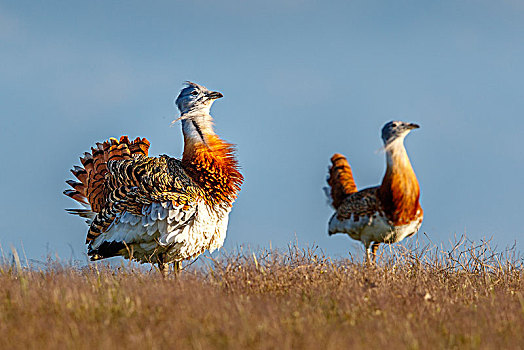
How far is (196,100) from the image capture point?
7934mm

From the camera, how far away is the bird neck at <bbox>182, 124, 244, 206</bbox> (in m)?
7.50

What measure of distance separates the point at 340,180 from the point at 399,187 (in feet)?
6.92

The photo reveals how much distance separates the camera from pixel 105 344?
12.0 ft

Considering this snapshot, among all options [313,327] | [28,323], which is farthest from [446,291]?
[28,323]

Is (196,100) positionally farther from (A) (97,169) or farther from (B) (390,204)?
(B) (390,204)

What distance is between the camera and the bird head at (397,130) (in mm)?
7832

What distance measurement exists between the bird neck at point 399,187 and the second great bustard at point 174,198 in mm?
2159

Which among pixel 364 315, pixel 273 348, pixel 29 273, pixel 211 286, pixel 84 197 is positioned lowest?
pixel 273 348

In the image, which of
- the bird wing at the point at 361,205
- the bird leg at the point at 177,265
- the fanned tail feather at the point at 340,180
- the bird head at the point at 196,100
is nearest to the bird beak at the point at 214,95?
→ the bird head at the point at 196,100

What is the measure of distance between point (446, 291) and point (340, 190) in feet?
13.4

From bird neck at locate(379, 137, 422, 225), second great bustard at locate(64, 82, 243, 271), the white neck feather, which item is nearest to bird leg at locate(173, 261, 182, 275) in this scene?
second great bustard at locate(64, 82, 243, 271)

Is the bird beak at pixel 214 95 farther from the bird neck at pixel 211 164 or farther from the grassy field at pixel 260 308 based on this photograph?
the grassy field at pixel 260 308

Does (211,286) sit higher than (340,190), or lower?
lower

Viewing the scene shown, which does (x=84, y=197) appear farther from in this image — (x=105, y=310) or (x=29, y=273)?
(x=105, y=310)
